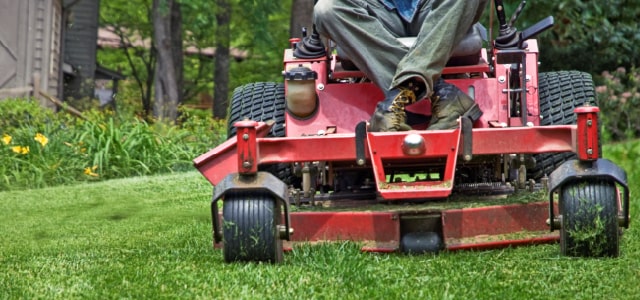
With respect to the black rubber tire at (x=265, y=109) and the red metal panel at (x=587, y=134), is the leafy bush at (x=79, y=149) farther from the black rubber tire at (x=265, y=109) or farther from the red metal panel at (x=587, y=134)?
the red metal panel at (x=587, y=134)

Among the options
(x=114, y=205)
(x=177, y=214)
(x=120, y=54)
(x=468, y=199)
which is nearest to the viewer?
(x=468, y=199)

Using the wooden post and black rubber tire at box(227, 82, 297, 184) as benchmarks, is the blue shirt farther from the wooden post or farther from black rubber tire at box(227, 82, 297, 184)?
the wooden post

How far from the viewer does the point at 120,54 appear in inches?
1174

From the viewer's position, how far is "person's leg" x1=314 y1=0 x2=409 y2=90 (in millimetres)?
4645

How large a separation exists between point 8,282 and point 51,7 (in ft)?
48.6

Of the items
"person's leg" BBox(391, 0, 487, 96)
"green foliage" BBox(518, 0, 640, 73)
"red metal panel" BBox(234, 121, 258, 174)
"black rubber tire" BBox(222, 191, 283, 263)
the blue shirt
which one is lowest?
"black rubber tire" BBox(222, 191, 283, 263)

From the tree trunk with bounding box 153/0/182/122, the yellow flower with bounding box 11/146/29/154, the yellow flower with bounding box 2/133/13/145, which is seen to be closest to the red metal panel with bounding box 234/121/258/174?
the yellow flower with bounding box 11/146/29/154

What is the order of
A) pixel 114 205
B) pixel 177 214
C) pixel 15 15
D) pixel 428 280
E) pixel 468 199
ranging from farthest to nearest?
pixel 15 15 < pixel 114 205 < pixel 177 214 < pixel 468 199 < pixel 428 280

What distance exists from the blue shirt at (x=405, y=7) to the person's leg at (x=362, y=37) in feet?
0.63

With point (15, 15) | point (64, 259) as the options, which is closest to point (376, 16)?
point (64, 259)

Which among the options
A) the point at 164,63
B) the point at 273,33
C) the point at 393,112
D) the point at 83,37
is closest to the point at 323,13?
the point at 393,112

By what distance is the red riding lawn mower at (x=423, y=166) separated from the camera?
12.6 ft

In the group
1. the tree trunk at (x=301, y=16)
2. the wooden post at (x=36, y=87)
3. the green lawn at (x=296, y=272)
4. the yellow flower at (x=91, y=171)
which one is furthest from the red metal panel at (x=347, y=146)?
the wooden post at (x=36, y=87)

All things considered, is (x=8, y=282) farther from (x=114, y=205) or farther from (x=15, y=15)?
(x=15, y=15)
